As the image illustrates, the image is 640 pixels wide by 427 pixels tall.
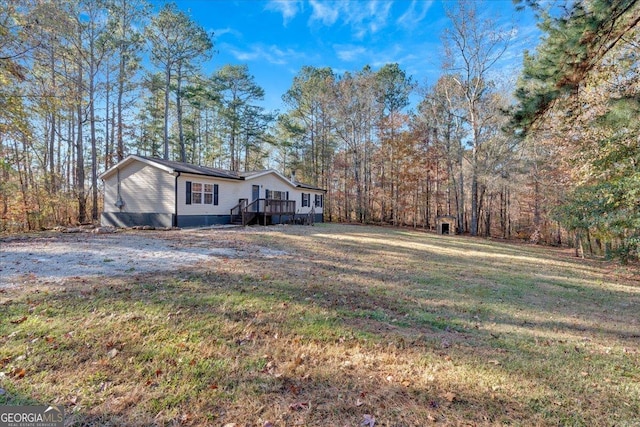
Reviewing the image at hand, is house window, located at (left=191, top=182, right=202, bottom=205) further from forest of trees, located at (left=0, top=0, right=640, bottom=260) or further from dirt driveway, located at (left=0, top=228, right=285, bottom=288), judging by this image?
dirt driveway, located at (left=0, top=228, right=285, bottom=288)

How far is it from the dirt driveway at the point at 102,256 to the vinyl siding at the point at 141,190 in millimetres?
5186

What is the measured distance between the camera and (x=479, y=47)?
1903 cm

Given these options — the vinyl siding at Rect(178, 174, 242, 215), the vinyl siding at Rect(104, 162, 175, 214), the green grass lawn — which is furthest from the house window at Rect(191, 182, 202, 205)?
the green grass lawn

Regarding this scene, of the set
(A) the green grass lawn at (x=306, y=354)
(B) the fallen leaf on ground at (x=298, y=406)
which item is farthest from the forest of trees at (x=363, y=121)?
(B) the fallen leaf on ground at (x=298, y=406)

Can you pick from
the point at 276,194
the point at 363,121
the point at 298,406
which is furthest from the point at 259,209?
the point at 298,406

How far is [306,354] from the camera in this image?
3084 millimetres

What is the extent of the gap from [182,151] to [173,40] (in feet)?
23.8

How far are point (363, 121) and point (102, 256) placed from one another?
23340mm

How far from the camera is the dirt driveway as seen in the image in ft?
17.2

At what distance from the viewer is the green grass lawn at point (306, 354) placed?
229 centimetres

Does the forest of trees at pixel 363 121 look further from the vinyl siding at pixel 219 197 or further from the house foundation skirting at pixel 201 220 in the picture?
the house foundation skirting at pixel 201 220

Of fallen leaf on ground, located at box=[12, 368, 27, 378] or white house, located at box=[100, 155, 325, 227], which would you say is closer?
fallen leaf on ground, located at box=[12, 368, 27, 378]

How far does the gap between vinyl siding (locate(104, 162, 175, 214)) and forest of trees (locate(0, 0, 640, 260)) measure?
2.63 m

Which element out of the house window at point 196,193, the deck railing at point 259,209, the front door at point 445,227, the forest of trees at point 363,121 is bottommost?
the front door at point 445,227
